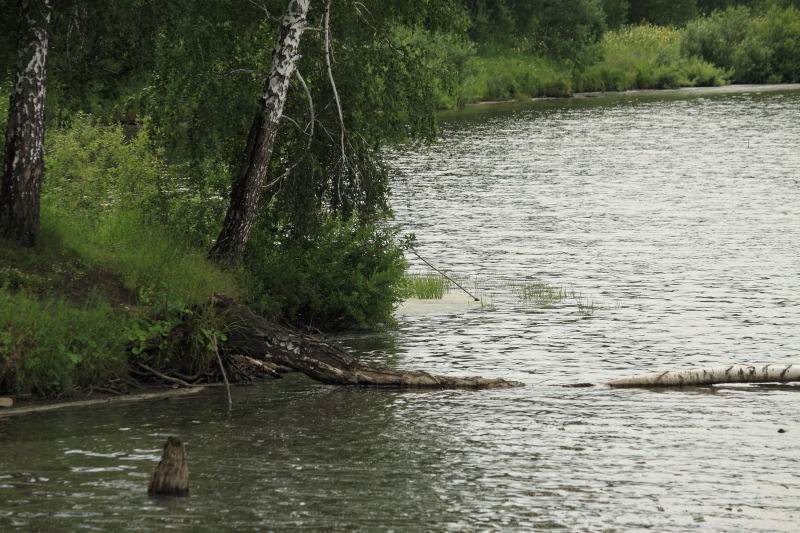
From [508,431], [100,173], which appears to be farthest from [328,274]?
[508,431]

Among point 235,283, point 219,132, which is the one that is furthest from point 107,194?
point 235,283

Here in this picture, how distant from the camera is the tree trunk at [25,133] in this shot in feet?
45.2

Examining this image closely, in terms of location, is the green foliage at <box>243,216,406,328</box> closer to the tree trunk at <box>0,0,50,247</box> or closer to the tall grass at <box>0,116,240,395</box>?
the tall grass at <box>0,116,240,395</box>

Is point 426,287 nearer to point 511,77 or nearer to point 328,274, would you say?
point 328,274

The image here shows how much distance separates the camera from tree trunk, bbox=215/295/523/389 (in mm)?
13695

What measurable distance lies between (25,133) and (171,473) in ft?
22.8

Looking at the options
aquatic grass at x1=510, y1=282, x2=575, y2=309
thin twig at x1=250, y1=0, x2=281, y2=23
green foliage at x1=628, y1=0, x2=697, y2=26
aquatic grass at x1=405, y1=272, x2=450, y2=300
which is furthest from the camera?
green foliage at x1=628, y1=0, x2=697, y2=26

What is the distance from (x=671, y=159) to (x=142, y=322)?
36.7 m

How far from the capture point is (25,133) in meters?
13.9

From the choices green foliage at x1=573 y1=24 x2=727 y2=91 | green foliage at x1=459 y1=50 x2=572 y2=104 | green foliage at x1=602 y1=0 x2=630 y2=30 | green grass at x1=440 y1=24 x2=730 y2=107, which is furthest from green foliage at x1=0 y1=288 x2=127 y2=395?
green foliage at x1=602 y1=0 x2=630 y2=30

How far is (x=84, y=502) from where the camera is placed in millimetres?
8773

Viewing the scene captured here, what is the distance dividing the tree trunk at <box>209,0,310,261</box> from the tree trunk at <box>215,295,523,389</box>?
7.63 ft

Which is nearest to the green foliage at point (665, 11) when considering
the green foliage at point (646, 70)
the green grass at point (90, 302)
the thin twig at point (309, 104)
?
the green foliage at point (646, 70)

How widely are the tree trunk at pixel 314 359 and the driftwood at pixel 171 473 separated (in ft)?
15.3
